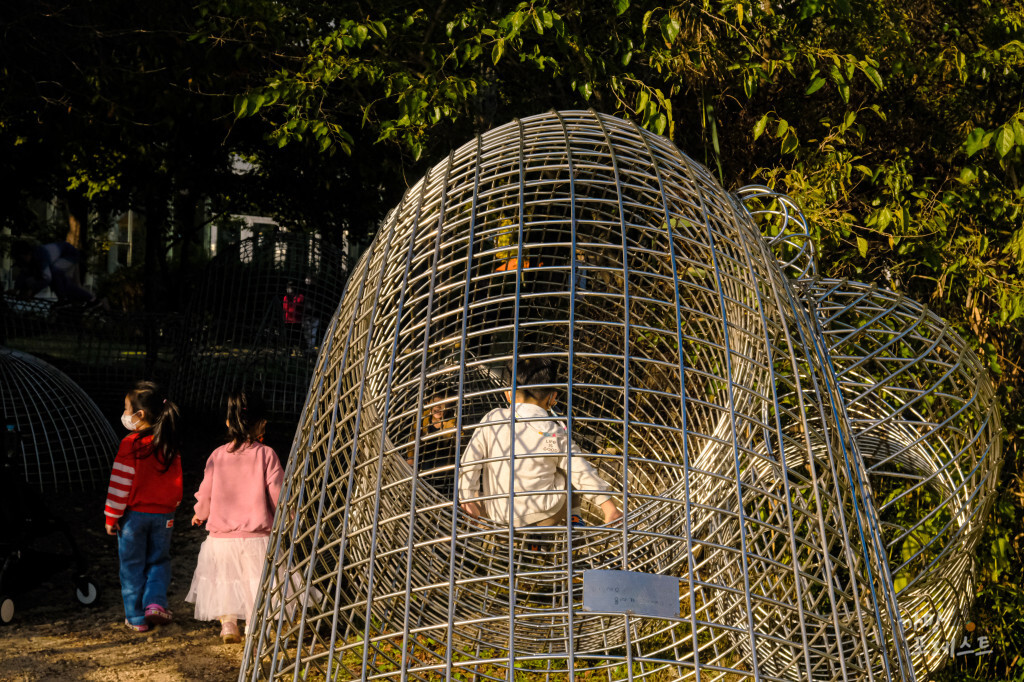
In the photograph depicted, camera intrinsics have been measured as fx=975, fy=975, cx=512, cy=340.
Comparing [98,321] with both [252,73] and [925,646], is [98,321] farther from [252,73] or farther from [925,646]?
[925,646]

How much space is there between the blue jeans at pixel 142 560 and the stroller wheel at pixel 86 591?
15.2 inches

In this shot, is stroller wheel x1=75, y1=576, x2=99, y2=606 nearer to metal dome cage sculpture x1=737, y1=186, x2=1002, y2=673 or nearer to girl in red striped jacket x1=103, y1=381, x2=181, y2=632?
girl in red striped jacket x1=103, y1=381, x2=181, y2=632

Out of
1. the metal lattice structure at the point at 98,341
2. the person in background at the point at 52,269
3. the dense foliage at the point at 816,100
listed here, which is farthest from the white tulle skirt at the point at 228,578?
the person in background at the point at 52,269

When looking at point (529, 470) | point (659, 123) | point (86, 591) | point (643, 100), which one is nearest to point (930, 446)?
point (529, 470)

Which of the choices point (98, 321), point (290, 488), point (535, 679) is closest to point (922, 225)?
point (535, 679)

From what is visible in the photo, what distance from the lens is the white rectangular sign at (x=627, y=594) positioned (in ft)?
7.61

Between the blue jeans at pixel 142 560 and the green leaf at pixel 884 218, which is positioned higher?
the green leaf at pixel 884 218

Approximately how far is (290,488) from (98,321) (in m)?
8.08

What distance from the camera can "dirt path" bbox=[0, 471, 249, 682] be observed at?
186 inches

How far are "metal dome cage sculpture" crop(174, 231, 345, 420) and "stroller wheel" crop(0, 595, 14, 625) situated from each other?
4202mm

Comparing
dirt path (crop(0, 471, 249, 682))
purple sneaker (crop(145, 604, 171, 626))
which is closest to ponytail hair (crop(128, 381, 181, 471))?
purple sneaker (crop(145, 604, 171, 626))

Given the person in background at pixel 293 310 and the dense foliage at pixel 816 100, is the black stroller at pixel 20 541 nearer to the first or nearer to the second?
the dense foliage at pixel 816 100

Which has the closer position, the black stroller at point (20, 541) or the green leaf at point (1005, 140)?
the green leaf at point (1005, 140)

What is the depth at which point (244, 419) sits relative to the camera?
5.16m
